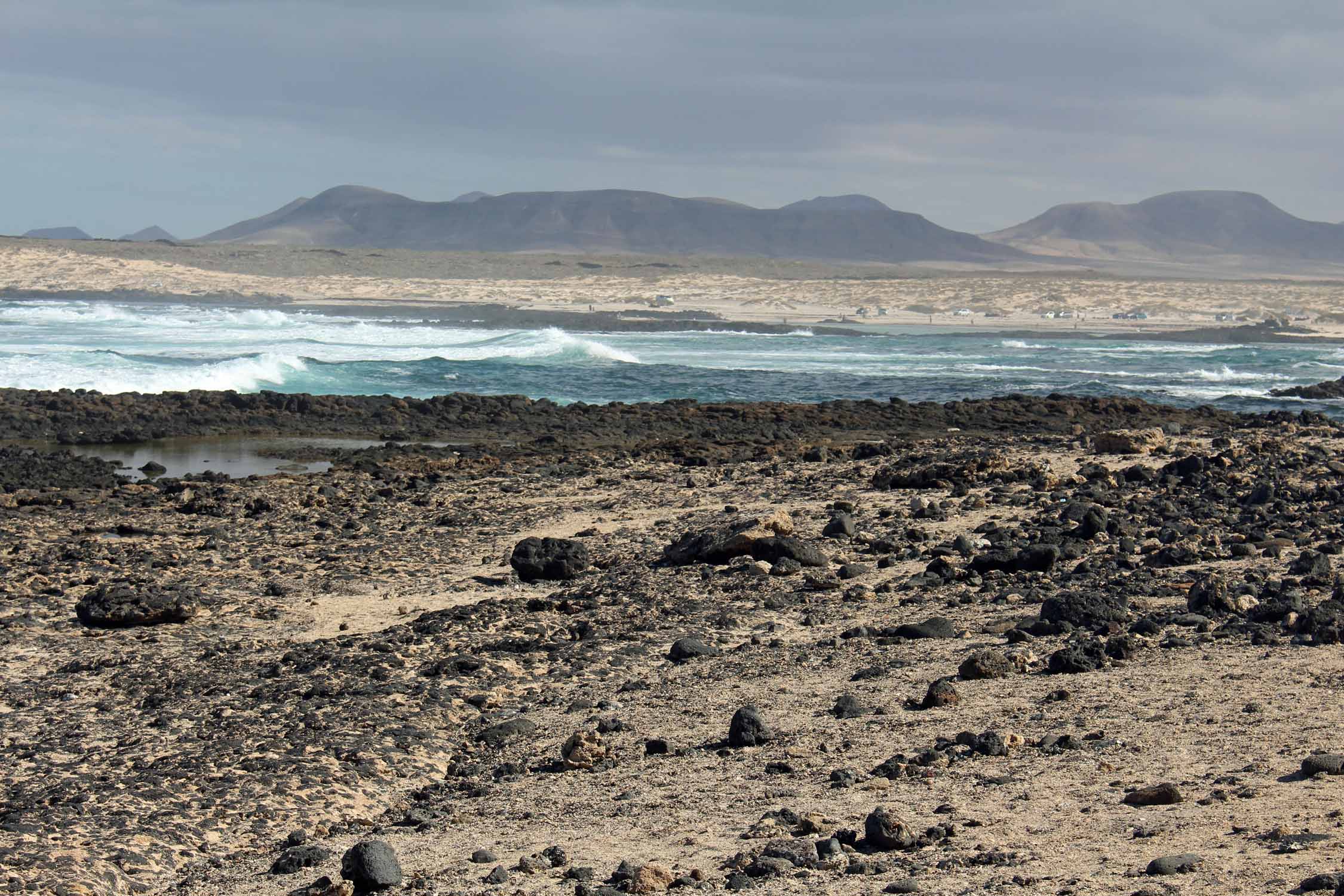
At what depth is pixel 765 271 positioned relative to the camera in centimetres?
11794

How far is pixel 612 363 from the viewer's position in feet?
124

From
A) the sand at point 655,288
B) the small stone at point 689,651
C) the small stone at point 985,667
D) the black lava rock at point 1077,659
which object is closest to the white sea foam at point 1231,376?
the sand at point 655,288

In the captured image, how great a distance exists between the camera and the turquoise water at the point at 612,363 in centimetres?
2891

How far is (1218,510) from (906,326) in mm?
54133

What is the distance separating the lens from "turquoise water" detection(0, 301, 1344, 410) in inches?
1138

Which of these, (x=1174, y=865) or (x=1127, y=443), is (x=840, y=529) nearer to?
(x=1127, y=443)

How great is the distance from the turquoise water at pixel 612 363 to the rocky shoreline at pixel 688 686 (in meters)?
15.4

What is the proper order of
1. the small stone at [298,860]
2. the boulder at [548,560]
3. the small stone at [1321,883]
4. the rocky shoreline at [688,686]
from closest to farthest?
the small stone at [1321,883] < the rocky shoreline at [688,686] < the small stone at [298,860] < the boulder at [548,560]

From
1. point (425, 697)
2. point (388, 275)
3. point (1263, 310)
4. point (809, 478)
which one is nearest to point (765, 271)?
point (388, 275)

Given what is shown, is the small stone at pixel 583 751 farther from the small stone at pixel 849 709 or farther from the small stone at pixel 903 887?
the small stone at pixel 903 887

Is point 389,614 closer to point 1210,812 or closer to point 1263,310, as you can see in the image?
point 1210,812

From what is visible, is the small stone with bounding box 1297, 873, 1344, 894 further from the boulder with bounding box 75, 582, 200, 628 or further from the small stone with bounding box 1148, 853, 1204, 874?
the boulder with bounding box 75, 582, 200, 628

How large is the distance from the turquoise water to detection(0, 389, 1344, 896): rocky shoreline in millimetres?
15390

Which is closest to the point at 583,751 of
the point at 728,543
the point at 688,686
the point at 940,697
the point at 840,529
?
the point at 688,686
